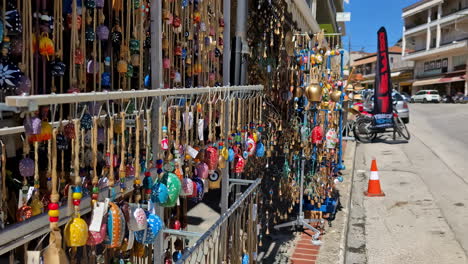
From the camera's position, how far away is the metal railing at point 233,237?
5.64ft

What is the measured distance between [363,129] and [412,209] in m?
6.40

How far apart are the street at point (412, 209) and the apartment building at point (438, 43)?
28.3m

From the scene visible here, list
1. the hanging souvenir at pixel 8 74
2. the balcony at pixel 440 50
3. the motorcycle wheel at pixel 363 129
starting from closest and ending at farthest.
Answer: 1. the hanging souvenir at pixel 8 74
2. the motorcycle wheel at pixel 363 129
3. the balcony at pixel 440 50

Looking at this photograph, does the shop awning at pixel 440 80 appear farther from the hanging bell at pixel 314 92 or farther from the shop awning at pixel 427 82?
the hanging bell at pixel 314 92

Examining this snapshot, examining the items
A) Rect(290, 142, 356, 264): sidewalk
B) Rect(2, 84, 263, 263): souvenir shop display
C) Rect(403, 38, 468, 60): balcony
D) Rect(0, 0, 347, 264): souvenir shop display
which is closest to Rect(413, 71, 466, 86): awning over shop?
Rect(403, 38, 468, 60): balcony

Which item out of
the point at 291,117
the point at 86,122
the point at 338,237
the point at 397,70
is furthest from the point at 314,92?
the point at 397,70

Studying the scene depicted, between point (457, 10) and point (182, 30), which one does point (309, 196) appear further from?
point (457, 10)

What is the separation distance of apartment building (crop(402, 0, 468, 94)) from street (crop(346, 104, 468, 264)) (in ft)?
92.7

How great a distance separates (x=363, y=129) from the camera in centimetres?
1156

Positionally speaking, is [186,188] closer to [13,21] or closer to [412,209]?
[13,21]

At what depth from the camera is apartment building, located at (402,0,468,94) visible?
34250 millimetres

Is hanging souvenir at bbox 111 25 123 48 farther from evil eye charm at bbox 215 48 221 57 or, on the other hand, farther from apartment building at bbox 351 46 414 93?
apartment building at bbox 351 46 414 93

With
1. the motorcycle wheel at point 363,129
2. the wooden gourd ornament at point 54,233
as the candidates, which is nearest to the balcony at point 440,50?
the motorcycle wheel at point 363,129

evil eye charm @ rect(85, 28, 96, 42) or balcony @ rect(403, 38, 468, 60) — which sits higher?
balcony @ rect(403, 38, 468, 60)
